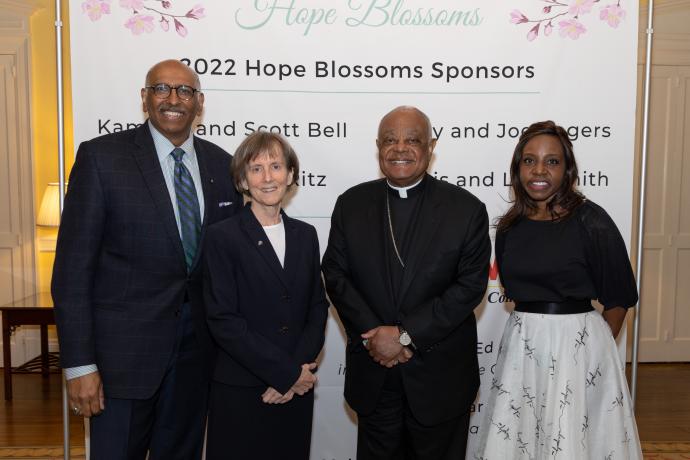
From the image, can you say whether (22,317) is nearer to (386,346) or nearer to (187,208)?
(187,208)

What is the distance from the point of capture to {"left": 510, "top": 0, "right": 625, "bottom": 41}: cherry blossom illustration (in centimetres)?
328

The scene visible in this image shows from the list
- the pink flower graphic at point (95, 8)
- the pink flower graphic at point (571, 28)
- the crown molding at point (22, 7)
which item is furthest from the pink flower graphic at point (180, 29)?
the crown molding at point (22, 7)

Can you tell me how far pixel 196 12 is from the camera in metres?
3.14

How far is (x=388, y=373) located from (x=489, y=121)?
5.00 feet

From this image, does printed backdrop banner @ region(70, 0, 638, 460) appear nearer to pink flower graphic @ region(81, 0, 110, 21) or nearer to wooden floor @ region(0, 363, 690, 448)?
pink flower graphic @ region(81, 0, 110, 21)

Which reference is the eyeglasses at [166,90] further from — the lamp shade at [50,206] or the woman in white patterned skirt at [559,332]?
the lamp shade at [50,206]

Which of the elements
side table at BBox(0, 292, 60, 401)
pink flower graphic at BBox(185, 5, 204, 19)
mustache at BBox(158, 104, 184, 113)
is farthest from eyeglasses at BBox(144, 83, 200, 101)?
side table at BBox(0, 292, 60, 401)

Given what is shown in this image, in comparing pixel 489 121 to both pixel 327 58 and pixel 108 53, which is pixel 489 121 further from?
pixel 108 53

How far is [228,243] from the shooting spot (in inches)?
87.4

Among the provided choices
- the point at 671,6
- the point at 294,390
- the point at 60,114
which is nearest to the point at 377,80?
the point at 60,114

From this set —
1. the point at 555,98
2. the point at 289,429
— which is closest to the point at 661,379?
the point at 555,98

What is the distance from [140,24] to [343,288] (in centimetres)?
170

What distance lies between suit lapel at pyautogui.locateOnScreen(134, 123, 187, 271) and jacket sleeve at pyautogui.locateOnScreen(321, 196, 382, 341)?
564 mm

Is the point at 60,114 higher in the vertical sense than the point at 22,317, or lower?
higher
